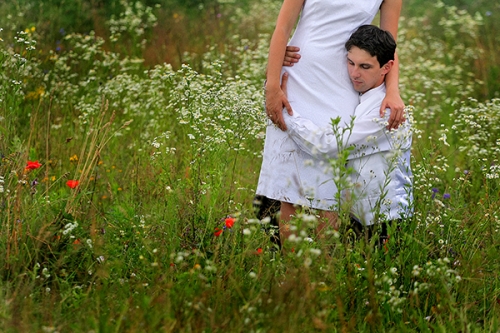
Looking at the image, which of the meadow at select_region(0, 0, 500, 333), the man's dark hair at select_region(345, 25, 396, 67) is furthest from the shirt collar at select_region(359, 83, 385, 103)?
the meadow at select_region(0, 0, 500, 333)

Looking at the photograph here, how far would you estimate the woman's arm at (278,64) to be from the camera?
3.31 metres

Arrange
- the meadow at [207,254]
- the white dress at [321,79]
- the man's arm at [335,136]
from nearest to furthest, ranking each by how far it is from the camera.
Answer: the meadow at [207,254] → the man's arm at [335,136] → the white dress at [321,79]

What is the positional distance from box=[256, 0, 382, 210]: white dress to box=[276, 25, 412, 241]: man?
48 millimetres

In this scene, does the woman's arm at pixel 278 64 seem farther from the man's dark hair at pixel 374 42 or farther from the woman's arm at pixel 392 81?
the woman's arm at pixel 392 81

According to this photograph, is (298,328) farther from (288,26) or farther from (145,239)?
(288,26)

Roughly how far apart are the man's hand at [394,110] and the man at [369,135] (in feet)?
0.09

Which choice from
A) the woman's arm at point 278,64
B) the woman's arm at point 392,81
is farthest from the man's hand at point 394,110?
the woman's arm at point 278,64

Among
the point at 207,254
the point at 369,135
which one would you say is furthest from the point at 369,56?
the point at 207,254

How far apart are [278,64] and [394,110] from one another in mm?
549

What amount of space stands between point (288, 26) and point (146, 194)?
3.79 ft

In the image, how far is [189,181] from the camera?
3.70m

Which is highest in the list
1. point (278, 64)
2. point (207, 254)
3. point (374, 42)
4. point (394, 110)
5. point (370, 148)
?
point (374, 42)

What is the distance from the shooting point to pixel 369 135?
3.17 metres

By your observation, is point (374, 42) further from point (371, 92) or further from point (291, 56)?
point (291, 56)
